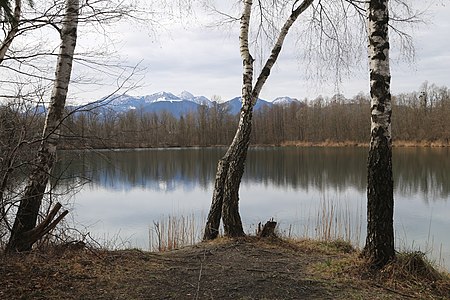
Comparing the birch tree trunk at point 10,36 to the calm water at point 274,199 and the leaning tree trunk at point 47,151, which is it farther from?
the calm water at point 274,199

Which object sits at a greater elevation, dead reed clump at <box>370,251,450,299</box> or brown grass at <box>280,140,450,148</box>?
brown grass at <box>280,140,450,148</box>

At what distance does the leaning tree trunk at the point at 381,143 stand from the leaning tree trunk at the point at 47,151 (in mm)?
3067

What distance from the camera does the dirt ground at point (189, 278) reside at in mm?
3393

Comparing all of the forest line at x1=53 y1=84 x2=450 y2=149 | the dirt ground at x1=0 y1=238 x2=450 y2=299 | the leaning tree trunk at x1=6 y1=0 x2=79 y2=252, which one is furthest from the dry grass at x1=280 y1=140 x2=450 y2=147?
the leaning tree trunk at x1=6 y1=0 x2=79 y2=252

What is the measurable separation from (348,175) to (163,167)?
1295cm

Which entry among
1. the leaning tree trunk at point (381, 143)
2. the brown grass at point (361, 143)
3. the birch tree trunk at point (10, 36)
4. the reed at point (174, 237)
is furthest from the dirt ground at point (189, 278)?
the brown grass at point (361, 143)

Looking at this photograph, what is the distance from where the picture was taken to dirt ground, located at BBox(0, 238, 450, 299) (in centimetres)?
339

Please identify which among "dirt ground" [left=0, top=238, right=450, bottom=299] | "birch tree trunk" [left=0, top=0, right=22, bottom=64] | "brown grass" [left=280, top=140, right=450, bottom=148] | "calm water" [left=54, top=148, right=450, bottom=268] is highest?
"birch tree trunk" [left=0, top=0, right=22, bottom=64]

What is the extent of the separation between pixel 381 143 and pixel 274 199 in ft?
37.7

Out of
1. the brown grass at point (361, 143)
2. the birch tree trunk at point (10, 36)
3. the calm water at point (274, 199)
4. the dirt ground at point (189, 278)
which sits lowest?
the calm water at point (274, 199)

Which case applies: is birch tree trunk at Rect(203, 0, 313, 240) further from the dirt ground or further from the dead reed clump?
the dead reed clump

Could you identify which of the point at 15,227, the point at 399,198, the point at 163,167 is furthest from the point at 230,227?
the point at 163,167

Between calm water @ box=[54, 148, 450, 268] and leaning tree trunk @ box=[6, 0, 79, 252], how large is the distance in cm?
42

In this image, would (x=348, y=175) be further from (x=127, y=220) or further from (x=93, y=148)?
(x=93, y=148)
